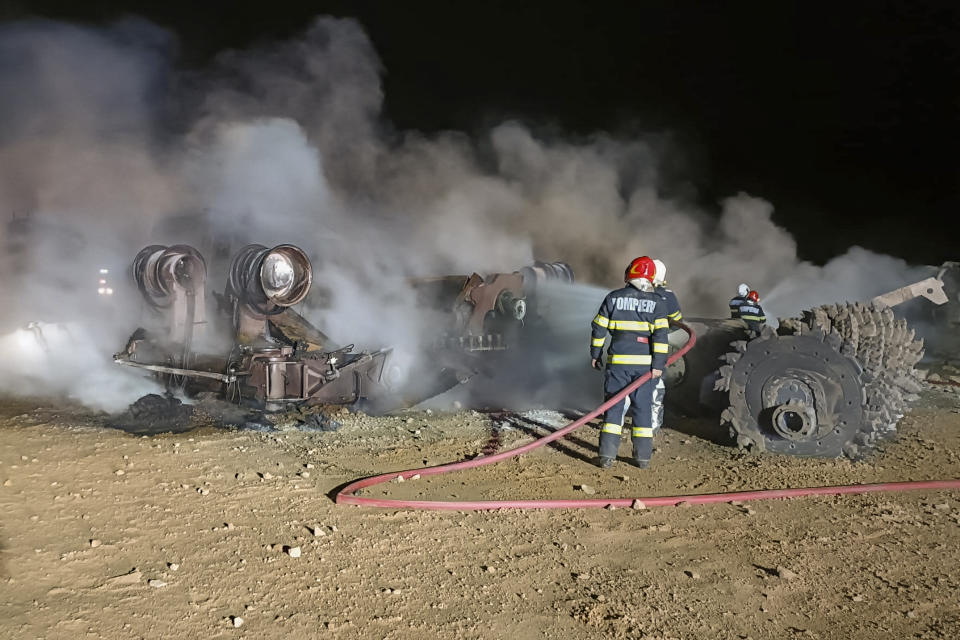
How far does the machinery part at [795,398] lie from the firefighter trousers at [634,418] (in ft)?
2.70

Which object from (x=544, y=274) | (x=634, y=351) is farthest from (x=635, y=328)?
(x=544, y=274)

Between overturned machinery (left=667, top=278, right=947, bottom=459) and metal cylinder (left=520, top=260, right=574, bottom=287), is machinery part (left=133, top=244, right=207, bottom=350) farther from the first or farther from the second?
overturned machinery (left=667, top=278, right=947, bottom=459)

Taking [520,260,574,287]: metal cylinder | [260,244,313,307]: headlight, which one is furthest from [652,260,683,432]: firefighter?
[260,244,313,307]: headlight

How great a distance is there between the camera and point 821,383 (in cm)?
521

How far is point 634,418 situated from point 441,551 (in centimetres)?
232

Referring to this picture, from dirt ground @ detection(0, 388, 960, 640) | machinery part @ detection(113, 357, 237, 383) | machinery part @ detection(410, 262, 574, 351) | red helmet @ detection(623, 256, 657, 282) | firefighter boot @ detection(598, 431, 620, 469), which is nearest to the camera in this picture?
dirt ground @ detection(0, 388, 960, 640)

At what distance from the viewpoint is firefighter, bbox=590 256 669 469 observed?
5.05 m

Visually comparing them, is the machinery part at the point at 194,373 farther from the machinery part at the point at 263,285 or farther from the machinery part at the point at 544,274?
the machinery part at the point at 544,274

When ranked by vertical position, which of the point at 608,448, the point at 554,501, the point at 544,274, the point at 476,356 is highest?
the point at 544,274

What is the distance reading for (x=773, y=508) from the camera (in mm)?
4086

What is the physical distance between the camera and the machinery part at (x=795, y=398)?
5.13 m

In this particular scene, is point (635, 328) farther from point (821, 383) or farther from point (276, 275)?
point (276, 275)

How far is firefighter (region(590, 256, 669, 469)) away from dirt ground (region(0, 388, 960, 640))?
0.27m

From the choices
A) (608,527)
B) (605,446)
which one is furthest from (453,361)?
(608,527)
